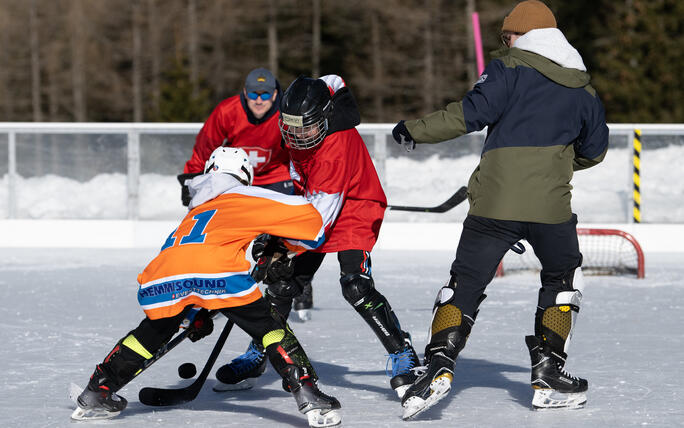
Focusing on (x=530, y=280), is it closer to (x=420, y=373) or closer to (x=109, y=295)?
(x=109, y=295)

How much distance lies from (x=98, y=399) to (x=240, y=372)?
0.70 m

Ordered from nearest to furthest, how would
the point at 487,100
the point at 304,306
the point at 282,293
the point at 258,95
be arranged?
the point at 487,100
the point at 282,293
the point at 258,95
the point at 304,306

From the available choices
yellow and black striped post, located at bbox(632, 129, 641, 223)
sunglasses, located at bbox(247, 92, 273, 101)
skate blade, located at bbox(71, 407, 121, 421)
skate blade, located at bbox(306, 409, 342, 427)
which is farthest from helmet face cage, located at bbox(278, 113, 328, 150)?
yellow and black striped post, located at bbox(632, 129, 641, 223)

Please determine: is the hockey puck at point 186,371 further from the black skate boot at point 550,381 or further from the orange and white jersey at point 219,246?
the black skate boot at point 550,381

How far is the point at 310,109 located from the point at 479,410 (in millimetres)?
1166

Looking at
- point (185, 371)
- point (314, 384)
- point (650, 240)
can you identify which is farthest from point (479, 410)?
point (650, 240)

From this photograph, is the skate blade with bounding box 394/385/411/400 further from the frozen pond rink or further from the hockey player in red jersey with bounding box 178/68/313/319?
the hockey player in red jersey with bounding box 178/68/313/319

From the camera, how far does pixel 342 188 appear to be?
145 inches

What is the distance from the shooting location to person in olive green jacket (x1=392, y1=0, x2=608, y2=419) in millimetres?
3311

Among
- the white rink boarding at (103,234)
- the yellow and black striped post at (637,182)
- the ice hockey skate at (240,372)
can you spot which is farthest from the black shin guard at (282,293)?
the yellow and black striped post at (637,182)

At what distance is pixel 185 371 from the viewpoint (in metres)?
3.60

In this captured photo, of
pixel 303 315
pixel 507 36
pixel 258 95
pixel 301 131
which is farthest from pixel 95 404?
pixel 258 95

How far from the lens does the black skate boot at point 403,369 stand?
3672 mm

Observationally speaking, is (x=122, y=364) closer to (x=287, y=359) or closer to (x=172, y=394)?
(x=172, y=394)
